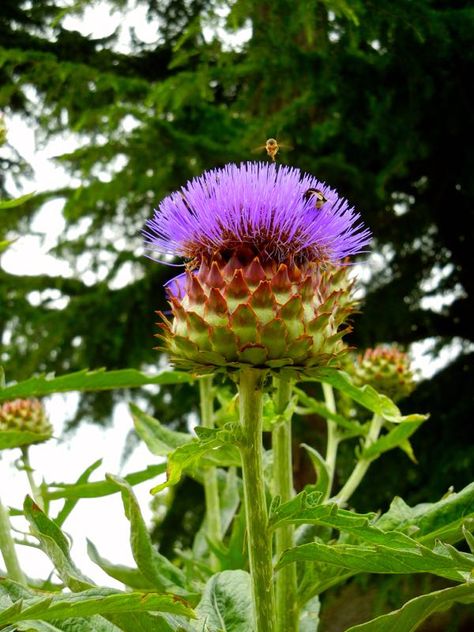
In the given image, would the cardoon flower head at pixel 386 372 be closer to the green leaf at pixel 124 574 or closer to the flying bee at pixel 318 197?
the green leaf at pixel 124 574

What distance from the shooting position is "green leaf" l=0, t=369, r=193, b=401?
103 cm

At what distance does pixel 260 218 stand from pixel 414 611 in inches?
17.4

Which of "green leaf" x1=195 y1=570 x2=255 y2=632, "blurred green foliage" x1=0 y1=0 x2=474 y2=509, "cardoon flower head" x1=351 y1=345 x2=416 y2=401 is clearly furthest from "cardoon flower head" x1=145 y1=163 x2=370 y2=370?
"blurred green foliage" x1=0 y1=0 x2=474 y2=509

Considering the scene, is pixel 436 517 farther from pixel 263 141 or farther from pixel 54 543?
pixel 263 141

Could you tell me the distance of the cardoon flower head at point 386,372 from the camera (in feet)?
5.63

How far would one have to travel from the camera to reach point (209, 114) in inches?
125

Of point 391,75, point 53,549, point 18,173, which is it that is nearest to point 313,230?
point 53,549

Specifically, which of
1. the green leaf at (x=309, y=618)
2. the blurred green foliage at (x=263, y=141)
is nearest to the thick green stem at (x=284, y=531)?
the green leaf at (x=309, y=618)

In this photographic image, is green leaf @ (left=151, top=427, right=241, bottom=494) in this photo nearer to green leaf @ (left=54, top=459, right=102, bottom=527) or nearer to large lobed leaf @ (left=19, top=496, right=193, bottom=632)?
large lobed leaf @ (left=19, top=496, right=193, bottom=632)

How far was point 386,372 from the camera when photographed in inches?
67.6

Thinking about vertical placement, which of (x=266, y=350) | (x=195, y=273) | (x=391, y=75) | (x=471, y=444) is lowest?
(x=471, y=444)

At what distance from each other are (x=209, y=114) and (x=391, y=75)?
791 millimetres

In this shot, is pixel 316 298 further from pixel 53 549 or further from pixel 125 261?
pixel 125 261

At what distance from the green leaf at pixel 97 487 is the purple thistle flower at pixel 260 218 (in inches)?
12.9
